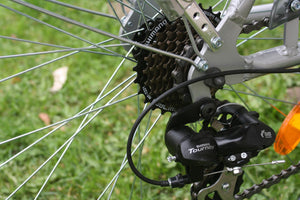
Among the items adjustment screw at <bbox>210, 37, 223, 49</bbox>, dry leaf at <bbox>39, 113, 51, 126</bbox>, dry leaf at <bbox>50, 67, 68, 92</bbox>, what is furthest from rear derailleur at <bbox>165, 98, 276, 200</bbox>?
dry leaf at <bbox>50, 67, 68, 92</bbox>

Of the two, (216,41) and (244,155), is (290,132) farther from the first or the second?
(216,41)

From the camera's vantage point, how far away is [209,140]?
3.22 ft

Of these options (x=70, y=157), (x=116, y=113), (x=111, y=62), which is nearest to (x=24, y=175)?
(x=70, y=157)

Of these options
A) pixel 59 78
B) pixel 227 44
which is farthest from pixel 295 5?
pixel 59 78

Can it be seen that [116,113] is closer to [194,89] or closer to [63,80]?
[63,80]

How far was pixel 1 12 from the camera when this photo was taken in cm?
259

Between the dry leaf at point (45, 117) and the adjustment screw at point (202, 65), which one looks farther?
the dry leaf at point (45, 117)

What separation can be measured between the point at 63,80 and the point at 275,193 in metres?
1.14

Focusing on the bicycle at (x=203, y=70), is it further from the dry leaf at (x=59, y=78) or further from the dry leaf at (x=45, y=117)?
the dry leaf at (x=59, y=78)

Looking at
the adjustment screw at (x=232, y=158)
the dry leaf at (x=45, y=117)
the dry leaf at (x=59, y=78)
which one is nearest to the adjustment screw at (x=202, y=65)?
the adjustment screw at (x=232, y=158)

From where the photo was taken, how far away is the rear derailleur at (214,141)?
0.97 m

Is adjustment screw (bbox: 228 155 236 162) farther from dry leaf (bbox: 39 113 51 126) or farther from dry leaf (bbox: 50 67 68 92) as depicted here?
dry leaf (bbox: 50 67 68 92)

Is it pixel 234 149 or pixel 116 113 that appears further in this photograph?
pixel 116 113

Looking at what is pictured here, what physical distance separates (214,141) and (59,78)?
50.7 inches
